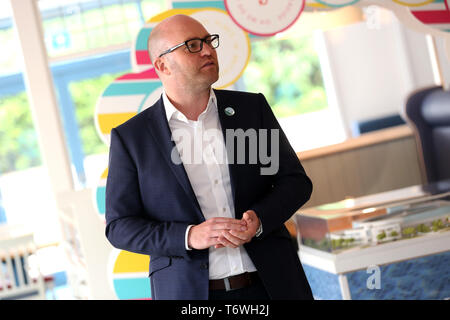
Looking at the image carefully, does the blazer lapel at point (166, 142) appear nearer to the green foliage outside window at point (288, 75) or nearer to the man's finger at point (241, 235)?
the man's finger at point (241, 235)

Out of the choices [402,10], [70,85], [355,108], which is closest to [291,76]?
[355,108]

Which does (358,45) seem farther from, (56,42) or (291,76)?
(56,42)

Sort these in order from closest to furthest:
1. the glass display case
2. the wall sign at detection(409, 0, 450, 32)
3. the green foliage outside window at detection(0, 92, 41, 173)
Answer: the glass display case, the wall sign at detection(409, 0, 450, 32), the green foliage outside window at detection(0, 92, 41, 173)

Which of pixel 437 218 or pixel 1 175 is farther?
pixel 1 175

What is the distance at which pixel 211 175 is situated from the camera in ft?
6.32

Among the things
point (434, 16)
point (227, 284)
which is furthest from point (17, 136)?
point (227, 284)

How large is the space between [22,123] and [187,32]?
7.00 metres

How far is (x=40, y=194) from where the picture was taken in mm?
8664

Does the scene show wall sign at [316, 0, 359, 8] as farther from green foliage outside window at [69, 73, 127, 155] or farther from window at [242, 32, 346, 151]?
window at [242, 32, 346, 151]

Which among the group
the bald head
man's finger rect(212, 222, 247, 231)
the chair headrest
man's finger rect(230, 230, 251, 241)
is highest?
the bald head

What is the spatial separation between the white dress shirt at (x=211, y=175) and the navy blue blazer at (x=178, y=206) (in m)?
0.04

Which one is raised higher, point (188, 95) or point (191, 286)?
point (188, 95)

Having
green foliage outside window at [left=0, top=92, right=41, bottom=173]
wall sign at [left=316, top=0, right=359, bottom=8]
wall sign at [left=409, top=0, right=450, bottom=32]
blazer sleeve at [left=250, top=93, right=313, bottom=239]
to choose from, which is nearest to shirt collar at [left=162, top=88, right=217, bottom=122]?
blazer sleeve at [left=250, top=93, right=313, bottom=239]

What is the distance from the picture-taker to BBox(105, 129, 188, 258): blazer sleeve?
1.82 meters
